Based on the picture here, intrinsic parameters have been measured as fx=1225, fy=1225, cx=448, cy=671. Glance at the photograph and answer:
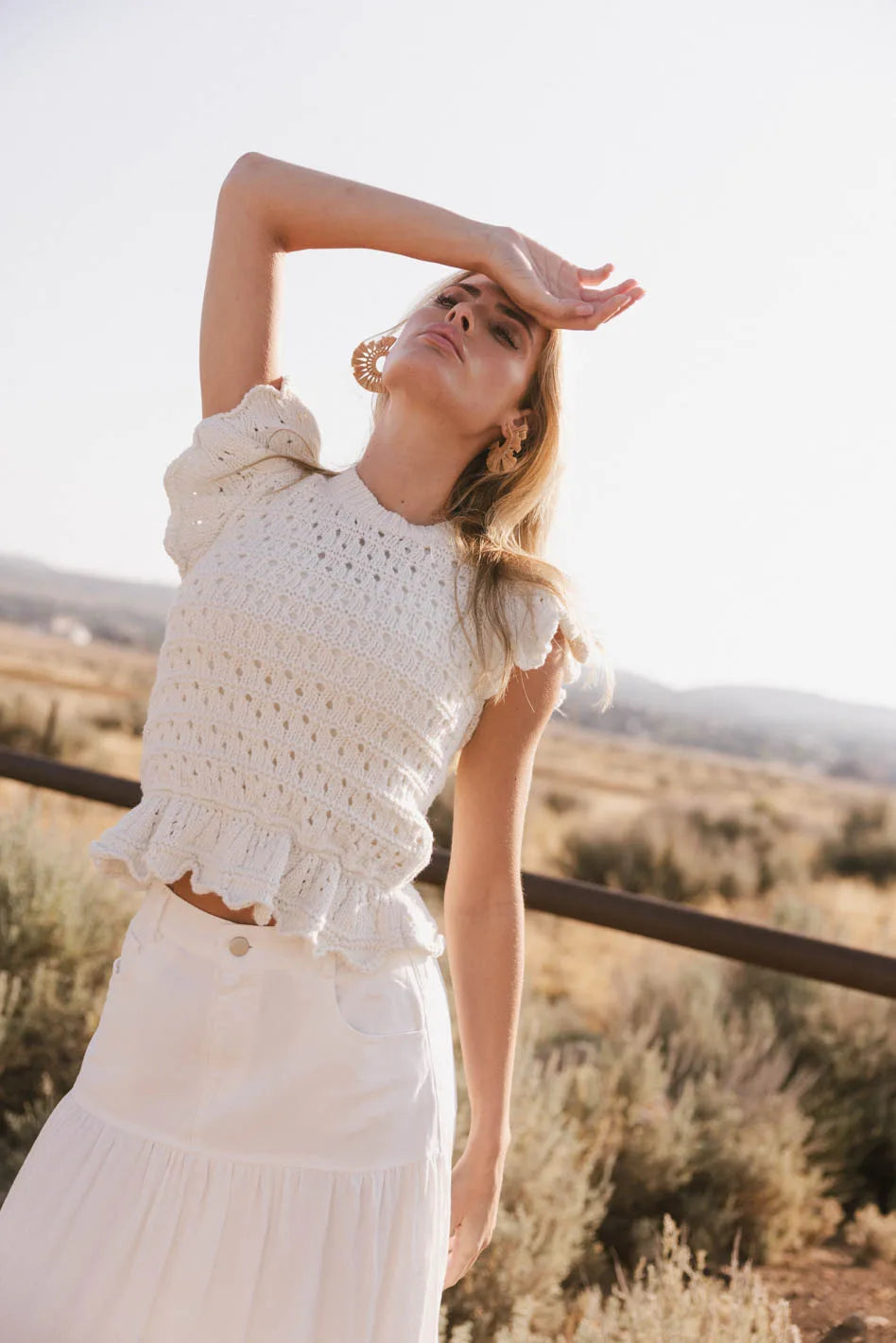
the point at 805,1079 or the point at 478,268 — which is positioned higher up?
the point at 478,268

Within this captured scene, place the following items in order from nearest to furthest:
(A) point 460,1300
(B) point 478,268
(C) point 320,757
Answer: (C) point 320,757 < (B) point 478,268 < (A) point 460,1300

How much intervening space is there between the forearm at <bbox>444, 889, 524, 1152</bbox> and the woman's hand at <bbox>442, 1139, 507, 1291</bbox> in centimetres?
3

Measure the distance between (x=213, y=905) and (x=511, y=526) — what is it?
2.65ft

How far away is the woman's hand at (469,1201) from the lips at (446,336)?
123 cm

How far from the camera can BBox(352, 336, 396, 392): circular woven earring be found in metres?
2.20

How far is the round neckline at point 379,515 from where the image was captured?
187cm

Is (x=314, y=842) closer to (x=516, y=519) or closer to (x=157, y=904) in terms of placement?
(x=157, y=904)

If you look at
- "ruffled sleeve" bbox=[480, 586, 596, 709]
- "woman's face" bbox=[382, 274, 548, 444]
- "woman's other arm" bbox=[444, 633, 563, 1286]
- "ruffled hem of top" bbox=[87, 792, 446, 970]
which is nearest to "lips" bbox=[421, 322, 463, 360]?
"woman's face" bbox=[382, 274, 548, 444]

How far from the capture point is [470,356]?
1979 millimetres

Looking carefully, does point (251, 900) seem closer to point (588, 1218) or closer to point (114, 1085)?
point (114, 1085)

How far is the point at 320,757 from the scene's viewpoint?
1657 mm

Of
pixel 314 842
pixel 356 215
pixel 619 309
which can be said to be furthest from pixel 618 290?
pixel 314 842

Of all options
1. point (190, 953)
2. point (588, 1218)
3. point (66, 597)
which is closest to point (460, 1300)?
point (588, 1218)

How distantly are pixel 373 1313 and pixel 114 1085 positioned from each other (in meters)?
0.44
